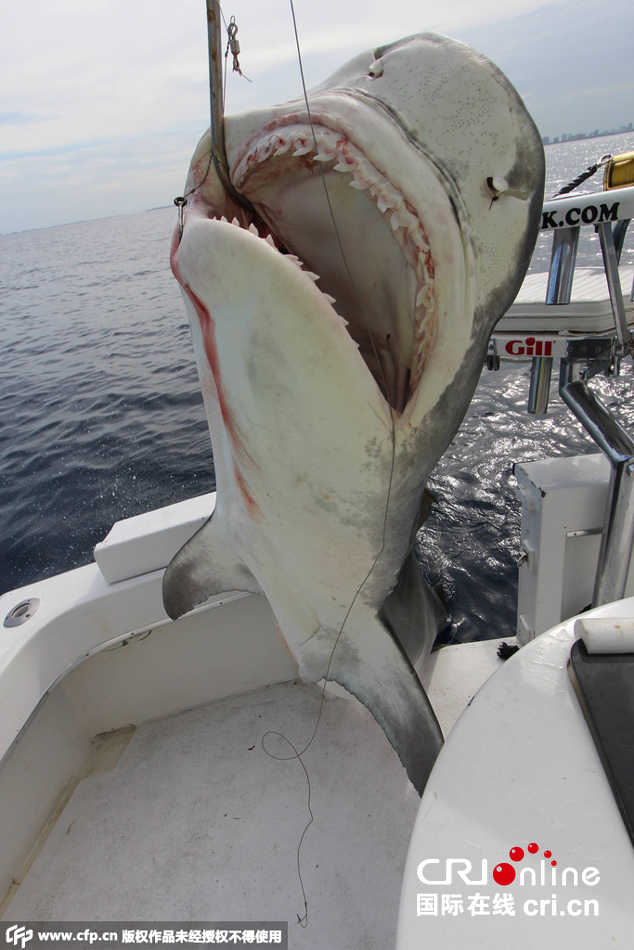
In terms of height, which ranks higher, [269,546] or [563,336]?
[563,336]

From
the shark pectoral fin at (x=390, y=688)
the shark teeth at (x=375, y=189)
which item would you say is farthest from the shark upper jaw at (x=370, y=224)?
the shark pectoral fin at (x=390, y=688)

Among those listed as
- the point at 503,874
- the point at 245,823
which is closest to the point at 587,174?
the point at 503,874

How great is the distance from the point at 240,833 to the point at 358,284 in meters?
1.94

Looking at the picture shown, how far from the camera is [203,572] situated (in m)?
1.81

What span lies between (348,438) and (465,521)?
363 cm

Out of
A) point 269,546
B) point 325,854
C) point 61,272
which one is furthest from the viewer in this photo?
point 61,272

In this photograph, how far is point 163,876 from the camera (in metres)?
1.80

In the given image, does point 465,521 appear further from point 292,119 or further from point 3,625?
point 292,119

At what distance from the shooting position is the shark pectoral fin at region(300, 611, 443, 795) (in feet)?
4.63

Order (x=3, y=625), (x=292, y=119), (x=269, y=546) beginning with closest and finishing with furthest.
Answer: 1. (x=292, y=119)
2. (x=269, y=546)
3. (x=3, y=625)

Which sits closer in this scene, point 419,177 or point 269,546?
point 419,177

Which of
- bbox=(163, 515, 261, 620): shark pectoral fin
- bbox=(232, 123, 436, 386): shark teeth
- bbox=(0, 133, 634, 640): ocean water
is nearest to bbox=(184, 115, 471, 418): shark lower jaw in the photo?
bbox=(232, 123, 436, 386): shark teeth

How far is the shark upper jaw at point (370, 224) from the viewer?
92 cm

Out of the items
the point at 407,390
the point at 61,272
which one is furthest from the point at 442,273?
the point at 61,272
